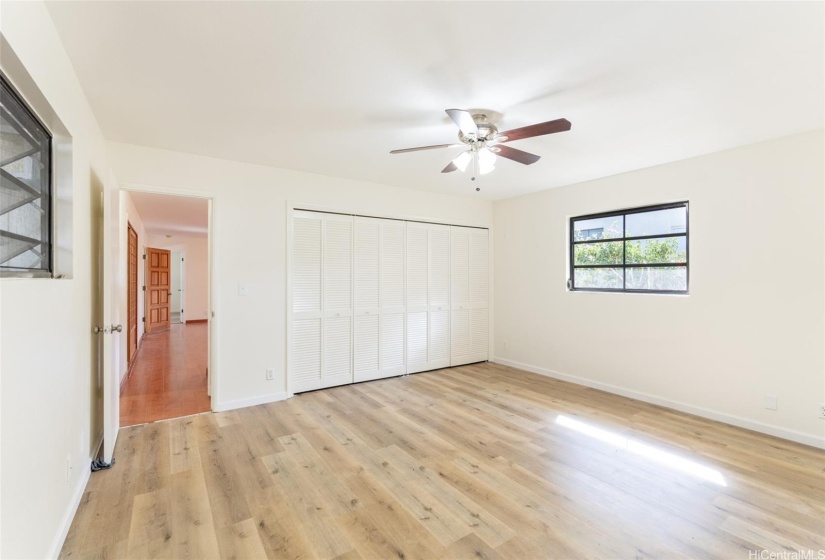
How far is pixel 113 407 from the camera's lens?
8.64 feet

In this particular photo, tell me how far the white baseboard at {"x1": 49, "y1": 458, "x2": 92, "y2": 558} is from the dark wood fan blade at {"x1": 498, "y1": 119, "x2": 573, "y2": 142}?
3.18 meters

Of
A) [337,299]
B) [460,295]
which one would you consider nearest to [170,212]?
[337,299]

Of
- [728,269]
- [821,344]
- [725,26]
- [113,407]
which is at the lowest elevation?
[113,407]

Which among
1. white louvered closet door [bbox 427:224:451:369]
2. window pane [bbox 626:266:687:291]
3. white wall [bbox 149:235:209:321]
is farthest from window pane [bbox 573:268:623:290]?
white wall [bbox 149:235:209:321]

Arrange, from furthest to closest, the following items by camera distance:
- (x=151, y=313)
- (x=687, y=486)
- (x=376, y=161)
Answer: (x=151, y=313) < (x=376, y=161) < (x=687, y=486)

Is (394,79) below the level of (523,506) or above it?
above

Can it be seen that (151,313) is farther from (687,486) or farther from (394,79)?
(687,486)

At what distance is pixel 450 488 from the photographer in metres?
2.30

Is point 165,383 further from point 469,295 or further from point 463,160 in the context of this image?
point 463,160

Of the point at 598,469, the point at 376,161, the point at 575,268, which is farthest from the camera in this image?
the point at 575,268

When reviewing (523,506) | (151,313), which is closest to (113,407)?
(523,506)

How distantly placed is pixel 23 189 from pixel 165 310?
925 cm

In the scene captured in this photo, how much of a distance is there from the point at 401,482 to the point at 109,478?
1892 mm

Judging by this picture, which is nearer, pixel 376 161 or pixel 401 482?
pixel 401 482
